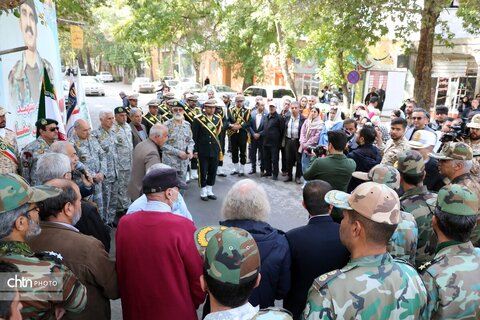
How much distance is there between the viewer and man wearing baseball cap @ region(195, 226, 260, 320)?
5.06ft

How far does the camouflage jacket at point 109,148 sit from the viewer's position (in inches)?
226

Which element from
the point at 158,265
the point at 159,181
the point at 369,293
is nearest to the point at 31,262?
the point at 158,265

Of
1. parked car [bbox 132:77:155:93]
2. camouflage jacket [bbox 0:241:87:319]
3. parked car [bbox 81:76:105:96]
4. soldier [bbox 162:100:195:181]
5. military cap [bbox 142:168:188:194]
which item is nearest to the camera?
camouflage jacket [bbox 0:241:87:319]

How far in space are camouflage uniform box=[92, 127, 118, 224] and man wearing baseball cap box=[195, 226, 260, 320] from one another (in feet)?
14.7

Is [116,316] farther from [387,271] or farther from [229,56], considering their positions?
[229,56]

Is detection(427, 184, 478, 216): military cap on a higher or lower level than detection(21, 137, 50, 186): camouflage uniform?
higher

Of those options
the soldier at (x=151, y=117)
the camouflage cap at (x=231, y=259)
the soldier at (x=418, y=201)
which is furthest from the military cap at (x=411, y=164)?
the soldier at (x=151, y=117)

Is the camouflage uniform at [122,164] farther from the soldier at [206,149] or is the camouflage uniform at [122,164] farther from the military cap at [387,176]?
the military cap at [387,176]

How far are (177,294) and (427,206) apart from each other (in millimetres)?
1986

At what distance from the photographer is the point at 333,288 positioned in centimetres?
182

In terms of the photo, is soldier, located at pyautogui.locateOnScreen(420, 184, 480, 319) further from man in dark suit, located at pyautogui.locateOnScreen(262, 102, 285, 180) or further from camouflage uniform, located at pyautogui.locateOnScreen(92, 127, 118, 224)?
man in dark suit, located at pyautogui.locateOnScreen(262, 102, 285, 180)

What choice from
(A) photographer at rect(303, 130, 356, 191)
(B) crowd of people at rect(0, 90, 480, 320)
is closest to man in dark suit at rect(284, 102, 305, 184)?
(A) photographer at rect(303, 130, 356, 191)

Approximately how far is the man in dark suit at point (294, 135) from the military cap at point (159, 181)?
5.85m

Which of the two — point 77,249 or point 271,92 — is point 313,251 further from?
point 271,92
